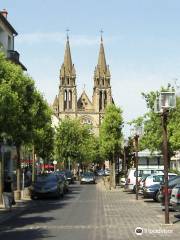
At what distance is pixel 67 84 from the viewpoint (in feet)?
535

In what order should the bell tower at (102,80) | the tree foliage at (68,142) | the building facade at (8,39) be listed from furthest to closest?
the bell tower at (102,80)
the tree foliage at (68,142)
the building facade at (8,39)

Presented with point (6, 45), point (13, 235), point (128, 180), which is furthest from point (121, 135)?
point (13, 235)

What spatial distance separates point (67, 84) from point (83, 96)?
441 inches

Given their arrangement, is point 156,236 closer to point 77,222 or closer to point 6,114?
point 77,222

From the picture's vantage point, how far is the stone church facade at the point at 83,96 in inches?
6422

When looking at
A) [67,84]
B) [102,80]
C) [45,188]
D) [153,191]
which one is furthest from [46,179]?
[102,80]

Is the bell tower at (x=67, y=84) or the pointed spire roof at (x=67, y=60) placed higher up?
the pointed spire roof at (x=67, y=60)

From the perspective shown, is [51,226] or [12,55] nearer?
[51,226]

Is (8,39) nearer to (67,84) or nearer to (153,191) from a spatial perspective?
(153,191)

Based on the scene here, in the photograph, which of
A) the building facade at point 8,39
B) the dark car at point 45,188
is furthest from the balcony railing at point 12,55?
the dark car at point 45,188

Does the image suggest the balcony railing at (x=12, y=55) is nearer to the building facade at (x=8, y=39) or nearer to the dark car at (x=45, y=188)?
the building facade at (x=8, y=39)
